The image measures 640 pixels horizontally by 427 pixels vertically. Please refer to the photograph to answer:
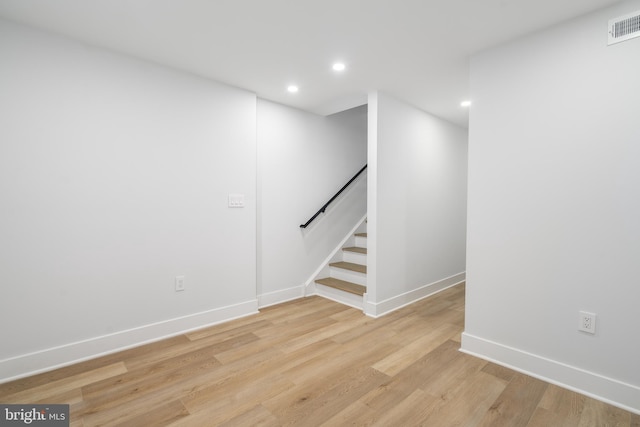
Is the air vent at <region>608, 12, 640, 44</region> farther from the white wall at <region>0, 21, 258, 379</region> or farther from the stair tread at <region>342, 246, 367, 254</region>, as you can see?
A: the stair tread at <region>342, 246, 367, 254</region>

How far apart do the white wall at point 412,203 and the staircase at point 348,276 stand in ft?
1.12

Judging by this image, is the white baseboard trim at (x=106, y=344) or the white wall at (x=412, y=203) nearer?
the white baseboard trim at (x=106, y=344)

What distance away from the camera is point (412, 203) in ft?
11.7

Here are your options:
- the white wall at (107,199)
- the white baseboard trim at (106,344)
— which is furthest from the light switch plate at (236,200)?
the white baseboard trim at (106,344)

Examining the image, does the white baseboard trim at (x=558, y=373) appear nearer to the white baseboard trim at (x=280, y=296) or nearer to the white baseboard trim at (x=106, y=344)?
the white baseboard trim at (x=280, y=296)

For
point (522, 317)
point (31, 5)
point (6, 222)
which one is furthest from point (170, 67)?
point (522, 317)

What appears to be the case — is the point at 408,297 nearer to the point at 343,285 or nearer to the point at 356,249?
the point at 343,285

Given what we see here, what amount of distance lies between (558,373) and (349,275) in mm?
2206

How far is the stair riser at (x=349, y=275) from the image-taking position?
3.63 m

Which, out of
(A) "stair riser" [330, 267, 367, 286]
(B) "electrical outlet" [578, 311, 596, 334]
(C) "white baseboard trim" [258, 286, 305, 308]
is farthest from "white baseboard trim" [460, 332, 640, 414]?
(C) "white baseboard trim" [258, 286, 305, 308]

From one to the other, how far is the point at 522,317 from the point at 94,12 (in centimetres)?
346

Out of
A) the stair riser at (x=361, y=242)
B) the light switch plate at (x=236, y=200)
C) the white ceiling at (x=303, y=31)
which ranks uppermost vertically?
the white ceiling at (x=303, y=31)

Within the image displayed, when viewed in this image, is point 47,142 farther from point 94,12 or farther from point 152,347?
point 152,347

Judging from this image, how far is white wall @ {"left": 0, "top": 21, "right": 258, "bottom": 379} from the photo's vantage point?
1.99 m
